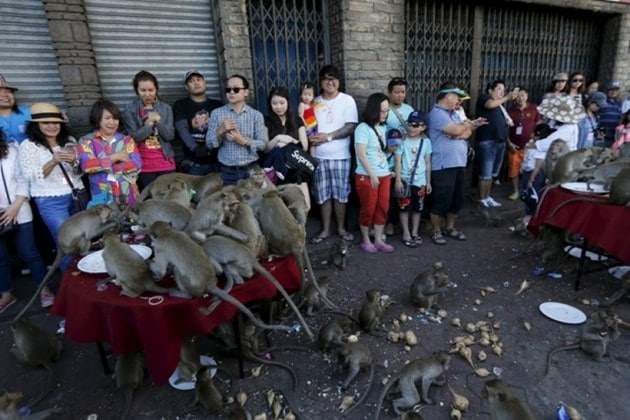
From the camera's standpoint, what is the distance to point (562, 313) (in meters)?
3.70

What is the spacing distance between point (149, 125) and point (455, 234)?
4.54 meters

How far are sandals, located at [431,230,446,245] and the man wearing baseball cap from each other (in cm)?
331

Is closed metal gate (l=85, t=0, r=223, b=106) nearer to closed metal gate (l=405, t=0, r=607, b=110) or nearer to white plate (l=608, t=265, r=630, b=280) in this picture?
closed metal gate (l=405, t=0, r=607, b=110)

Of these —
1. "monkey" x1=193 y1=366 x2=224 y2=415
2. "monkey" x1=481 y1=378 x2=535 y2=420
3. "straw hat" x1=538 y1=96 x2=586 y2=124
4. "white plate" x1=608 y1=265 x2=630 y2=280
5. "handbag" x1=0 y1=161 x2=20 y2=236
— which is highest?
"straw hat" x1=538 y1=96 x2=586 y2=124

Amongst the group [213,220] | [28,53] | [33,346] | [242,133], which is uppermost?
[28,53]

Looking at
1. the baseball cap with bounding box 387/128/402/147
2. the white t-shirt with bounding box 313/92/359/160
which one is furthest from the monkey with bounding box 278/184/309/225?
the baseball cap with bounding box 387/128/402/147

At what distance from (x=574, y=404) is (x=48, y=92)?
20.4 feet

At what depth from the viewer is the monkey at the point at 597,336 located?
304cm

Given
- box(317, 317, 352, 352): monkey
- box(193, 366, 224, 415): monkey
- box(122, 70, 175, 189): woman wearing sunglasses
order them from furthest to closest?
box(122, 70, 175, 189): woman wearing sunglasses
box(317, 317, 352, 352): monkey
box(193, 366, 224, 415): monkey

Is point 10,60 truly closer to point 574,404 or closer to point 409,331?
point 409,331

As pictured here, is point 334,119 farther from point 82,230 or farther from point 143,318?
point 143,318

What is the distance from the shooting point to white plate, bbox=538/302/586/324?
3.60 m

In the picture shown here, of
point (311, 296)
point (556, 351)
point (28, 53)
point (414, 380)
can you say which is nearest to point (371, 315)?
point (311, 296)

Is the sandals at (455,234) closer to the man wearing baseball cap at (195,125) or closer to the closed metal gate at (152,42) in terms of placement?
the man wearing baseball cap at (195,125)
